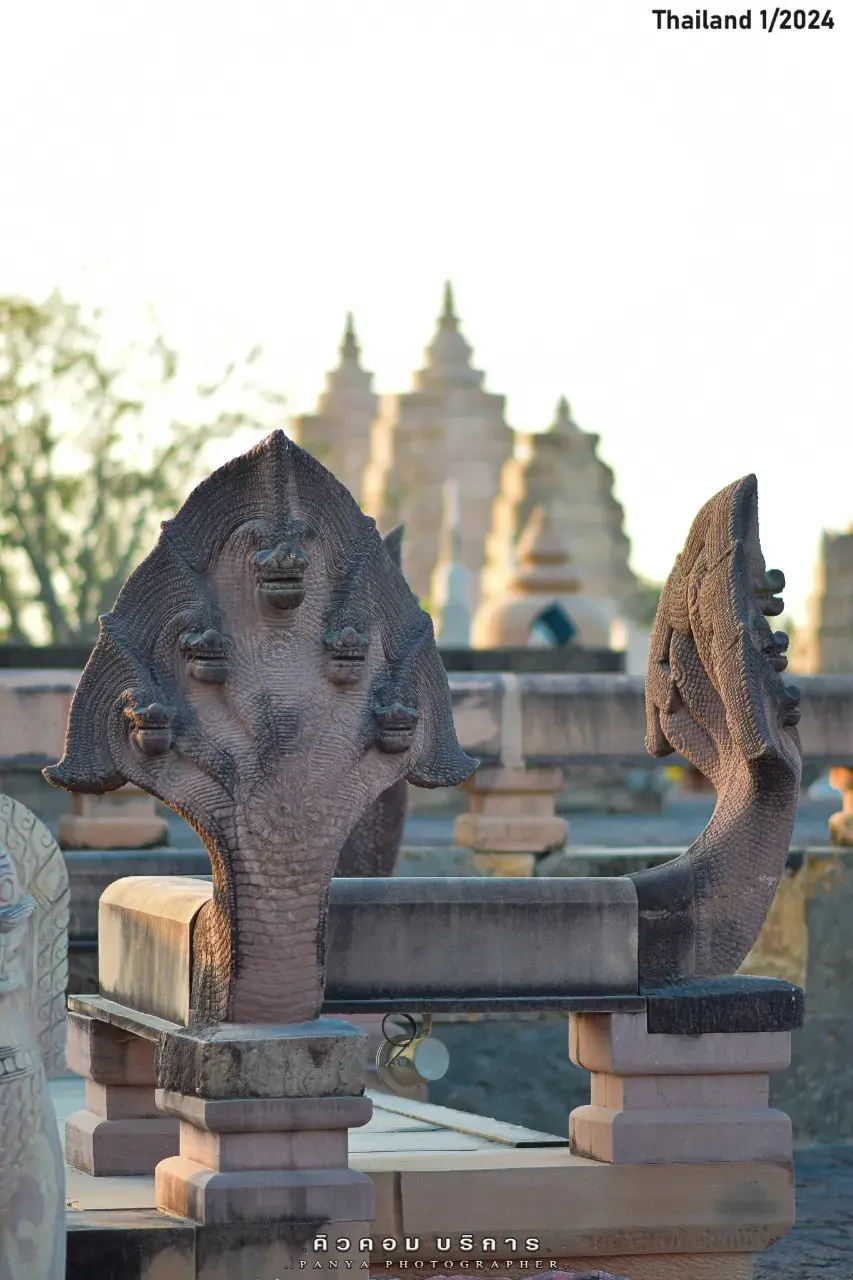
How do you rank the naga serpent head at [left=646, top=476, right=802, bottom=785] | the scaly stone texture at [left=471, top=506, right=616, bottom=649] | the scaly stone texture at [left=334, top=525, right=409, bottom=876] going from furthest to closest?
the scaly stone texture at [left=471, top=506, right=616, bottom=649] → the scaly stone texture at [left=334, top=525, right=409, bottom=876] → the naga serpent head at [left=646, top=476, right=802, bottom=785]

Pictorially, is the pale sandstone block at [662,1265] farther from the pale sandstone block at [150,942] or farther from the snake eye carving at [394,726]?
the snake eye carving at [394,726]

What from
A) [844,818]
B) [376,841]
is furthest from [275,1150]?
[844,818]

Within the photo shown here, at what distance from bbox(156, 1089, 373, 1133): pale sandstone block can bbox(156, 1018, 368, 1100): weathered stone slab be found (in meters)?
0.02

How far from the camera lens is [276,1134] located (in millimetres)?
8141

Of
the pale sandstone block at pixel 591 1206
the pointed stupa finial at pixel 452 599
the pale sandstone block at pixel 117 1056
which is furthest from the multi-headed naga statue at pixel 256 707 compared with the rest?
the pointed stupa finial at pixel 452 599

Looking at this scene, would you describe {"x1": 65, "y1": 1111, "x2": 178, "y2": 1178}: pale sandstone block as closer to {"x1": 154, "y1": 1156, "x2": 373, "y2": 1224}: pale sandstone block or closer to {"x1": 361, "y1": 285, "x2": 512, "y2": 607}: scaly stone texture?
{"x1": 154, "y1": 1156, "x2": 373, "y2": 1224}: pale sandstone block

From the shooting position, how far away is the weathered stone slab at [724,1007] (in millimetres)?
8992

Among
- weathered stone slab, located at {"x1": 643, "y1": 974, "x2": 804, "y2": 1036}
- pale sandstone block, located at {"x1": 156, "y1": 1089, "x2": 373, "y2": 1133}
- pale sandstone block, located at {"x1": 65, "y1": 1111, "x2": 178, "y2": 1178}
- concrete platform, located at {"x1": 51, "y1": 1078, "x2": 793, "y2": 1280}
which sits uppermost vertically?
weathered stone slab, located at {"x1": 643, "y1": 974, "x2": 804, "y2": 1036}

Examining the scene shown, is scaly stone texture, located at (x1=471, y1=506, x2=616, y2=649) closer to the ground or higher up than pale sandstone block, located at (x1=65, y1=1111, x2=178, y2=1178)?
higher up

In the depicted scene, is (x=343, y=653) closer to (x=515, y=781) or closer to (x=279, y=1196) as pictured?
(x=279, y=1196)

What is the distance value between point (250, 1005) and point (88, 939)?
4.15m

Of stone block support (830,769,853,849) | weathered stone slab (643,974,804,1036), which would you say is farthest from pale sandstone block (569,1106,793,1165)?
stone block support (830,769,853,849)

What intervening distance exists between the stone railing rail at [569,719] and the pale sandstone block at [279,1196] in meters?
5.74

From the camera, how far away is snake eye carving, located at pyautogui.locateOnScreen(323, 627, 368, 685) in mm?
8242
